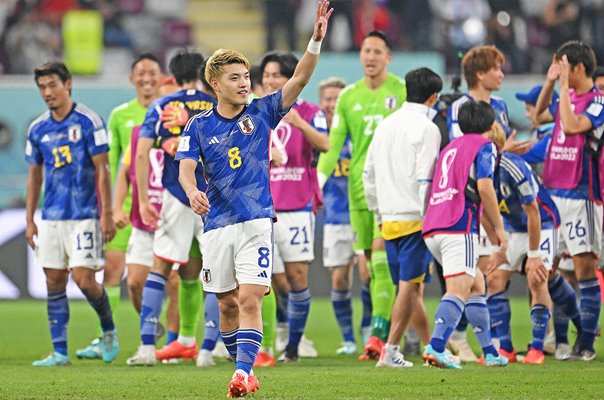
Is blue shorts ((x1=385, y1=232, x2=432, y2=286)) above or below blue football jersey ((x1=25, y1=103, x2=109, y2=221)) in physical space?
below

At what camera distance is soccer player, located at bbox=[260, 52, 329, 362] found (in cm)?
1007

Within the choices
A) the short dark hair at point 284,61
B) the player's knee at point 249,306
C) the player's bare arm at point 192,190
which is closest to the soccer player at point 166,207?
the short dark hair at point 284,61

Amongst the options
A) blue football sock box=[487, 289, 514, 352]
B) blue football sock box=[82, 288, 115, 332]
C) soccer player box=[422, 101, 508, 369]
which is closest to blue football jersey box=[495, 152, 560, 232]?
soccer player box=[422, 101, 508, 369]

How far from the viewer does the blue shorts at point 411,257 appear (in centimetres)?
918

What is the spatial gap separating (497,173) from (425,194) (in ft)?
2.20

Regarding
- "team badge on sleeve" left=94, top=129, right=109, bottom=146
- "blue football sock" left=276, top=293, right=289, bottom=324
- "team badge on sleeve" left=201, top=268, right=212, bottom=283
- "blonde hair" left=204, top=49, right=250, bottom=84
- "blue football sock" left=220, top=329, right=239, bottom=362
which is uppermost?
"blonde hair" left=204, top=49, right=250, bottom=84

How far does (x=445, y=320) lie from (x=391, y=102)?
9.47 feet

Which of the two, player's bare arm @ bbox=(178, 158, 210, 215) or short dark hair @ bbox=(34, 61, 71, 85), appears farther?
short dark hair @ bbox=(34, 61, 71, 85)

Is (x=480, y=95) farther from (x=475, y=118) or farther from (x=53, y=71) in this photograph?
(x=53, y=71)

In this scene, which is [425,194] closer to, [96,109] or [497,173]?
[497,173]

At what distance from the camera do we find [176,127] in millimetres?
9719

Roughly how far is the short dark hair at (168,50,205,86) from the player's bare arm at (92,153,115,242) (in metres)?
0.87

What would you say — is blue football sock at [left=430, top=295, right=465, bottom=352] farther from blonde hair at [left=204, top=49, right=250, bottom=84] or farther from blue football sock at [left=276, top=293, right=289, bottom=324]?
blue football sock at [left=276, top=293, right=289, bottom=324]

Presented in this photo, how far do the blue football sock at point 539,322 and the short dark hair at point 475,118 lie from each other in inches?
66.1
